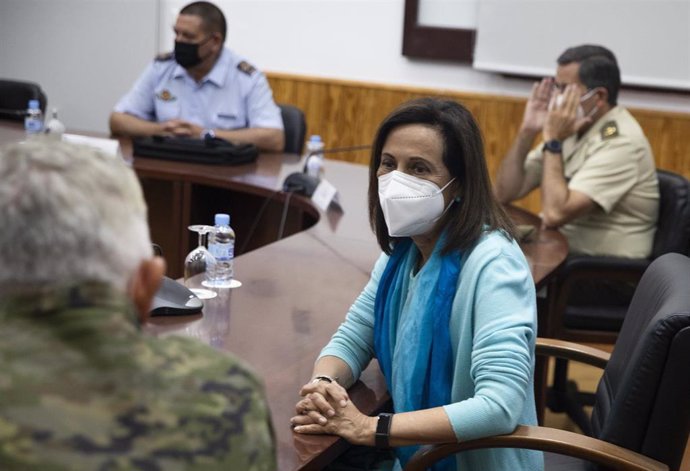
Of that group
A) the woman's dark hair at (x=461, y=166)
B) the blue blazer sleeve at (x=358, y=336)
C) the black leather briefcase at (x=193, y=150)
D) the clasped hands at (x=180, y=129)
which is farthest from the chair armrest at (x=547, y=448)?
the clasped hands at (x=180, y=129)

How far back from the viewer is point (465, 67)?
509 centimetres

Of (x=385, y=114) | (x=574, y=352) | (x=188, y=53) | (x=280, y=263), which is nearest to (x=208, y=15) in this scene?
(x=188, y=53)

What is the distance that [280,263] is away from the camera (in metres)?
2.53

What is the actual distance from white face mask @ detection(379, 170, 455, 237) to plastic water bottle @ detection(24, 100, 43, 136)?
2.57m

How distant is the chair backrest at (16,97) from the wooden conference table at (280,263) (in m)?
0.29

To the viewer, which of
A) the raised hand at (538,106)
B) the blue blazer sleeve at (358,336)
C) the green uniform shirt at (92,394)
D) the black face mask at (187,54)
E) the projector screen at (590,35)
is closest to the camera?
the green uniform shirt at (92,394)

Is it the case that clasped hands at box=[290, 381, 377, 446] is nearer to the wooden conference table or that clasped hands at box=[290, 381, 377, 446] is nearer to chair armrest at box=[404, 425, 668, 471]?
the wooden conference table

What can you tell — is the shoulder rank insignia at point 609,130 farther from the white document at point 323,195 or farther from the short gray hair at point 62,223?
the short gray hair at point 62,223

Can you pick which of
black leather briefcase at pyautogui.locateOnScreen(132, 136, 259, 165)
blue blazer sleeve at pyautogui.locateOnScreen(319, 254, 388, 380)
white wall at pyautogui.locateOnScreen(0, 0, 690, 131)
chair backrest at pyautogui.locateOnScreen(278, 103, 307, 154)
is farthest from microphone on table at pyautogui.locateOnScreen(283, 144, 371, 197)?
white wall at pyautogui.locateOnScreen(0, 0, 690, 131)

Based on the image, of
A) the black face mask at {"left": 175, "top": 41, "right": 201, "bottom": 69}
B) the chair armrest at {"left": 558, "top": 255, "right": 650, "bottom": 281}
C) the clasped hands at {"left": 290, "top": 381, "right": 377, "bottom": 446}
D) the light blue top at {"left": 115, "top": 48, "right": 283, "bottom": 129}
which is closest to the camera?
the clasped hands at {"left": 290, "top": 381, "right": 377, "bottom": 446}

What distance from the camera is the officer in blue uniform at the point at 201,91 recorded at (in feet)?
13.7

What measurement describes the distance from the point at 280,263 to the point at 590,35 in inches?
111

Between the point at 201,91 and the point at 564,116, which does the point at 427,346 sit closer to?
the point at 564,116

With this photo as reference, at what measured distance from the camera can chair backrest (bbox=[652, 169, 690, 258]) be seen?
317 centimetres
